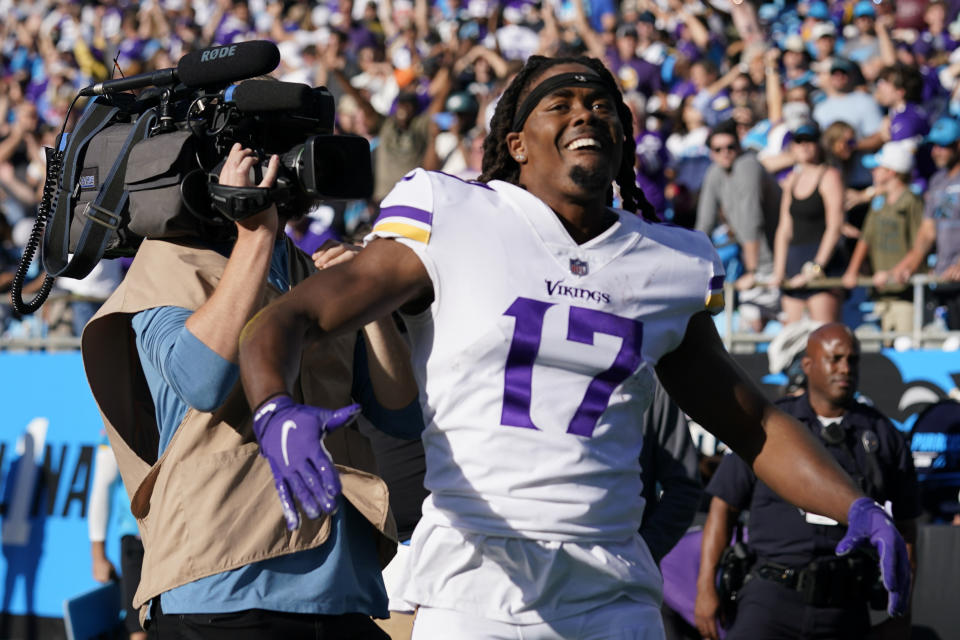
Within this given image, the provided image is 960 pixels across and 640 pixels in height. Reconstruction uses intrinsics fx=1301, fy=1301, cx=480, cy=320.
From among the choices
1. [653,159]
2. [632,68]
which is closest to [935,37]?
[632,68]

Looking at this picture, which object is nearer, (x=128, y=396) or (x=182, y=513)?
(x=182, y=513)

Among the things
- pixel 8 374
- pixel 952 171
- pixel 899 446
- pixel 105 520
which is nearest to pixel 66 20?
pixel 8 374

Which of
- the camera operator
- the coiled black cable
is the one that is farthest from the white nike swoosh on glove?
the coiled black cable

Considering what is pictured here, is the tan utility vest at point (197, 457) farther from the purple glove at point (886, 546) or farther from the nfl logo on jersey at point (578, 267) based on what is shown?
the purple glove at point (886, 546)

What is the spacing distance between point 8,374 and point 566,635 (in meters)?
6.44

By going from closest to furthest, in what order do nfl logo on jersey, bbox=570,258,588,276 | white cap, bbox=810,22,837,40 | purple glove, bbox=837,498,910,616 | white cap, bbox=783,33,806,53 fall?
purple glove, bbox=837,498,910,616 → nfl logo on jersey, bbox=570,258,588,276 → white cap, bbox=783,33,806,53 → white cap, bbox=810,22,837,40

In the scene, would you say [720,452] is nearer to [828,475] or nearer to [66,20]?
[828,475]

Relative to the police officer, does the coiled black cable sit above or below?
above

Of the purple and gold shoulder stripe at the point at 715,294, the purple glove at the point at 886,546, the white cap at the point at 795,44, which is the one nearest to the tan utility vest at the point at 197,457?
the purple and gold shoulder stripe at the point at 715,294

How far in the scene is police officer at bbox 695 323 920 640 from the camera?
17.4ft

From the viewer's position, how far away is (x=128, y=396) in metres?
2.96

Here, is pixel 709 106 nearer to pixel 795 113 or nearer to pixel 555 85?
pixel 795 113

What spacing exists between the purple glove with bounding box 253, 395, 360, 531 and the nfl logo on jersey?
677mm

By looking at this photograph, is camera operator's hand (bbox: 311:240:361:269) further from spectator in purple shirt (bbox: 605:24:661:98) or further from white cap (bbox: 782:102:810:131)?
spectator in purple shirt (bbox: 605:24:661:98)
